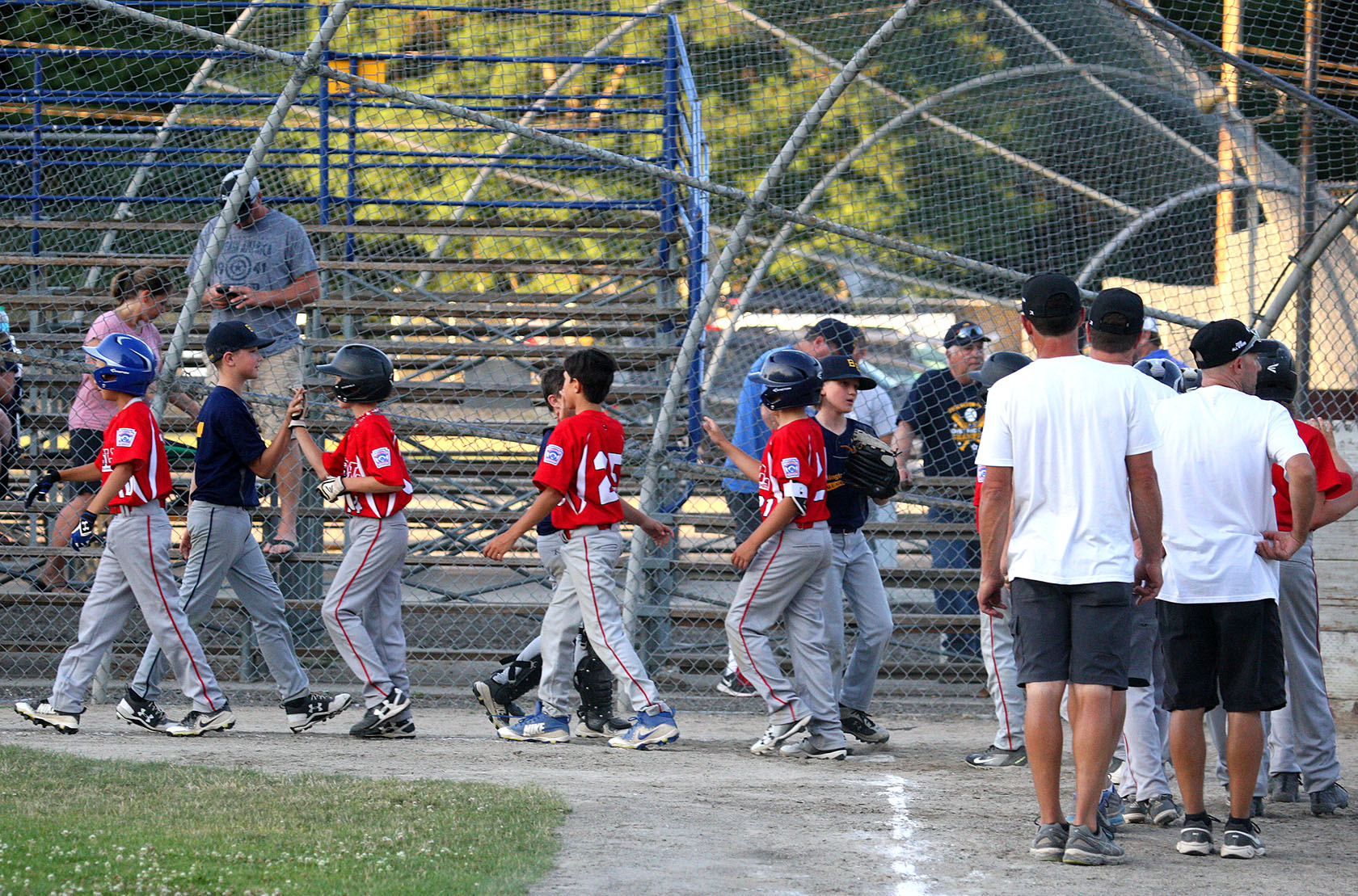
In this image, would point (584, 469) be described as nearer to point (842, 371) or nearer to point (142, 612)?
point (842, 371)

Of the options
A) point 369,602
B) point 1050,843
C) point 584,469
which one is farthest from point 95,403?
point 1050,843

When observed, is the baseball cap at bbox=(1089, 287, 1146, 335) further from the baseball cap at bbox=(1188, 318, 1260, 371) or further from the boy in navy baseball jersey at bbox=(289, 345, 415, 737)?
the boy in navy baseball jersey at bbox=(289, 345, 415, 737)

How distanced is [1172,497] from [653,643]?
156 inches

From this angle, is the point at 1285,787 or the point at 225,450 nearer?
the point at 1285,787

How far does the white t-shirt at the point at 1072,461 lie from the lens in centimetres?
434

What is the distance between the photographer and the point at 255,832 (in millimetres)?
4281

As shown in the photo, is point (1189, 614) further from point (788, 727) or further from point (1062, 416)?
point (788, 727)

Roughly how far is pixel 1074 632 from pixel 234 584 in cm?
436

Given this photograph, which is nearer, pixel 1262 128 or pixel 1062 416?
pixel 1062 416

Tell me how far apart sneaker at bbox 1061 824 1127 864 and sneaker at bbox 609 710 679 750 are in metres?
2.50

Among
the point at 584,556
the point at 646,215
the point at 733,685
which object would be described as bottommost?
the point at 733,685

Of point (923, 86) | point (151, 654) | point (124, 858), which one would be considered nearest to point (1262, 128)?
point (923, 86)

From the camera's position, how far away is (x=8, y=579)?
9.19m

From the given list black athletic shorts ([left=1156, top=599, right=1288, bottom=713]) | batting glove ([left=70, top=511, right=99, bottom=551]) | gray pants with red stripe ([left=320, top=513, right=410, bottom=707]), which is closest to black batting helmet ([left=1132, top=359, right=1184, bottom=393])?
black athletic shorts ([left=1156, top=599, right=1288, bottom=713])
